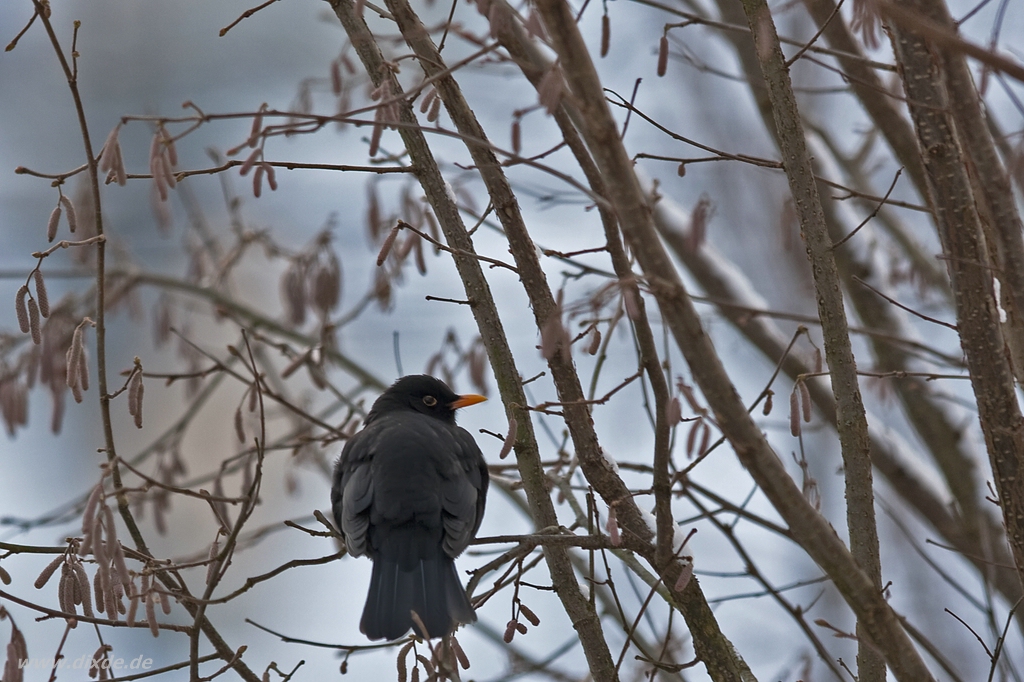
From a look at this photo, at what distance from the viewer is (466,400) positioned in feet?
16.9

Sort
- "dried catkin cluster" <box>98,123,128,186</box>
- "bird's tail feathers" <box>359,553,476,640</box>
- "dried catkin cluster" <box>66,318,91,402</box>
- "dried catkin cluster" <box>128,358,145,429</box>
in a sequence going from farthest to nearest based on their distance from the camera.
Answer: "bird's tail feathers" <box>359,553,476,640</box> → "dried catkin cluster" <box>128,358,145,429</box> → "dried catkin cluster" <box>66,318,91,402</box> → "dried catkin cluster" <box>98,123,128,186</box>

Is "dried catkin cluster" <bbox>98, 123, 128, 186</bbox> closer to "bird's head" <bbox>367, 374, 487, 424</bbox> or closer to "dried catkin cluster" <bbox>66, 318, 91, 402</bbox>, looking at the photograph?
"dried catkin cluster" <bbox>66, 318, 91, 402</bbox>

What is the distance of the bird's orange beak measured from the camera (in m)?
5.06

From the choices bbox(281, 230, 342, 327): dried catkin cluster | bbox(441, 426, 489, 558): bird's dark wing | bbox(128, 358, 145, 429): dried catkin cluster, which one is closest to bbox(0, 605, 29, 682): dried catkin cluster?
bbox(128, 358, 145, 429): dried catkin cluster

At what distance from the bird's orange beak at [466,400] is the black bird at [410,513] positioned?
32 centimetres

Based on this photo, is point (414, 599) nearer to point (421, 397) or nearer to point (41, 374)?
point (421, 397)

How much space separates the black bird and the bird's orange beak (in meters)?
0.32

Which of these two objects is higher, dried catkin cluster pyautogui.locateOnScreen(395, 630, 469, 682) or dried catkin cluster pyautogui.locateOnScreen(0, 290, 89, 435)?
dried catkin cluster pyautogui.locateOnScreen(0, 290, 89, 435)

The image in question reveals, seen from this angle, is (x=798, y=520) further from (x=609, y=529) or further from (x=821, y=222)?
(x=821, y=222)

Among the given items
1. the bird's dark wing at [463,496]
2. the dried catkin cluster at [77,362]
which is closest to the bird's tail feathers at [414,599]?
the bird's dark wing at [463,496]

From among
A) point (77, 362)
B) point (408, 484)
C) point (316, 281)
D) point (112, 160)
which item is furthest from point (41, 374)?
point (112, 160)

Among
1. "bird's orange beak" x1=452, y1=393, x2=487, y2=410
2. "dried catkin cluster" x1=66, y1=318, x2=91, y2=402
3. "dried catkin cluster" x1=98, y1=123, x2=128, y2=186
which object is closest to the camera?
"dried catkin cluster" x1=98, y1=123, x2=128, y2=186

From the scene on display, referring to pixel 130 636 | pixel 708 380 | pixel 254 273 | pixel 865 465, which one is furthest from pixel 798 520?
pixel 254 273

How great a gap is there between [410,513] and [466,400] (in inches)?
50.4
